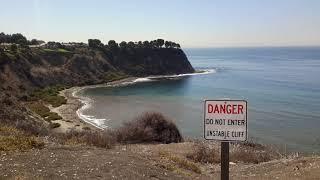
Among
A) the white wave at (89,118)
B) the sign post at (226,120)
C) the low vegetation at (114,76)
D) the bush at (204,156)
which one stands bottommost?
→ the white wave at (89,118)

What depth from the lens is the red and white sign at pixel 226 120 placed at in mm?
6629

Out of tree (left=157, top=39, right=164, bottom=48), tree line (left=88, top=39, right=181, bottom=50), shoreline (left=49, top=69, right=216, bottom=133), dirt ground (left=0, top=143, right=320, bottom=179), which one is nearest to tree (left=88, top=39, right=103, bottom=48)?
tree line (left=88, top=39, right=181, bottom=50)

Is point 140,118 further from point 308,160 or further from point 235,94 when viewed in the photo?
point 235,94

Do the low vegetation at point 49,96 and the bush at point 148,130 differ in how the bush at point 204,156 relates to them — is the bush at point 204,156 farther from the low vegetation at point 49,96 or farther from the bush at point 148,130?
the low vegetation at point 49,96

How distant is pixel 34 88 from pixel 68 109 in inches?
825

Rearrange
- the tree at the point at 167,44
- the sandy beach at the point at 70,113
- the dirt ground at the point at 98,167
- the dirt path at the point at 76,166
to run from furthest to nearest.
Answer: the tree at the point at 167,44 < the sandy beach at the point at 70,113 < the dirt ground at the point at 98,167 < the dirt path at the point at 76,166

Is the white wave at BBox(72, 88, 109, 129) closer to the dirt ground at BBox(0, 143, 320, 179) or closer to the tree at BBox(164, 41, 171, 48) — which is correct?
the dirt ground at BBox(0, 143, 320, 179)

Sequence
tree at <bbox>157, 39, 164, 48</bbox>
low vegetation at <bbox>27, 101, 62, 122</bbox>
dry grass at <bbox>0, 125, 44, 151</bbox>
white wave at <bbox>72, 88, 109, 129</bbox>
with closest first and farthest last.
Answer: dry grass at <bbox>0, 125, 44, 151</bbox> < white wave at <bbox>72, 88, 109, 129</bbox> < low vegetation at <bbox>27, 101, 62, 122</bbox> < tree at <bbox>157, 39, 164, 48</bbox>

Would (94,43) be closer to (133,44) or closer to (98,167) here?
Answer: (133,44)

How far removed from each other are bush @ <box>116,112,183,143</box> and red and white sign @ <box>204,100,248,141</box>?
2492cm

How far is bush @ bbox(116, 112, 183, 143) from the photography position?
3189 cm

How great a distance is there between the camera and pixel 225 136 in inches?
265

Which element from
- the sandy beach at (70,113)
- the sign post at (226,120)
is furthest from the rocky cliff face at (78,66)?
the sign post at (226,120)

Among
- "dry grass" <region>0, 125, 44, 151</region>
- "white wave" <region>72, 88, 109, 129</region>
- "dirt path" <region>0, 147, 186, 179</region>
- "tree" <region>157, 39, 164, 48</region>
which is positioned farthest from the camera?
"tree" <region>157, 39, 164, 48</region>
